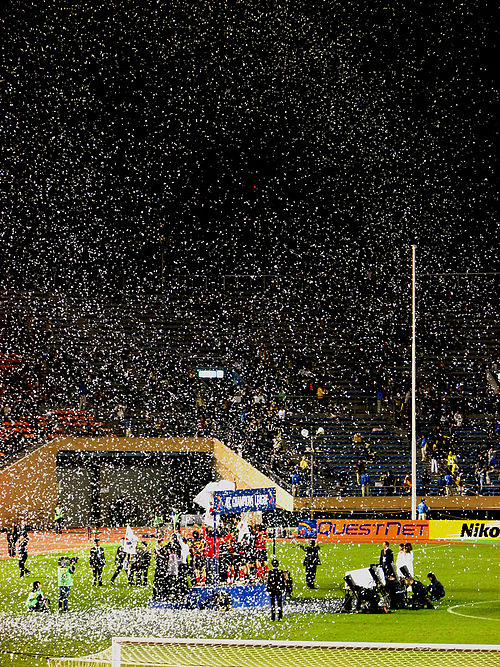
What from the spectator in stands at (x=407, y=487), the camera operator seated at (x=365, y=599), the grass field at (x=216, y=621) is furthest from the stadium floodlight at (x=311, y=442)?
the camera operator seated at (x=365, y=599)

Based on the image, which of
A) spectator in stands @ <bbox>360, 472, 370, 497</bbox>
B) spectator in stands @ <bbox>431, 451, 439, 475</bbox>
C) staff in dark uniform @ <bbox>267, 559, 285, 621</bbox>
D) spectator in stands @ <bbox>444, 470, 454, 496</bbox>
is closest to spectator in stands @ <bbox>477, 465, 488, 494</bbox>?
spectator in stands @ <bbox>444, 470, 454, 496</bbox>

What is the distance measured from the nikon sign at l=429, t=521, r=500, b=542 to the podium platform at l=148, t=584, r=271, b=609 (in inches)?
709

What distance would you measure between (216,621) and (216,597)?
4.99 feet

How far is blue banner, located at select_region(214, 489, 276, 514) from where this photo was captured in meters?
22.0

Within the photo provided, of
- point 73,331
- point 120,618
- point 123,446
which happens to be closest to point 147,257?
point 73,331

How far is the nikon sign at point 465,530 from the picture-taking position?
3978cm

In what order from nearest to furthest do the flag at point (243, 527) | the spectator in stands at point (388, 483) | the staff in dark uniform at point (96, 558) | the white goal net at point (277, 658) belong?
1. the white goal net at point (277, 658)
2. the flag at point (243, 527)
3. the staff in dark uniform at point (96, 558)
4. the spectator in stands at point (388, 483)

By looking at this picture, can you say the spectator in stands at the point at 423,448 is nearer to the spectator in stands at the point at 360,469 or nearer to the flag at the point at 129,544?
the spectator in stands at the point at 360,469

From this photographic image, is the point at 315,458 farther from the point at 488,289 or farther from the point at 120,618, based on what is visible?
the point at 120,618

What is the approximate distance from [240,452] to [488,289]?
2026 cm

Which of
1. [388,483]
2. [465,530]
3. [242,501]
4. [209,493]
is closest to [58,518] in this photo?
[388,483]

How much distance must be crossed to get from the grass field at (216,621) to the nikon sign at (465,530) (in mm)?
10260

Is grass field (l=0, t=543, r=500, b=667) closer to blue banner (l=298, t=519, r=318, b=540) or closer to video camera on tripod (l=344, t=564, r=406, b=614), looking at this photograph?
video camera on tripod (l=344, t=564, r=406, b=614)

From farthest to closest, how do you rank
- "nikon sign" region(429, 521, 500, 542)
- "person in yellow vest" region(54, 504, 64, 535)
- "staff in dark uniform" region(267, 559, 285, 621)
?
"person in yellow vest" region(54, 504, 64, 535), "nikon sign" region(429, 521, 500, 542), "staff in dark uniform" region(267, 559, 285, 621)
